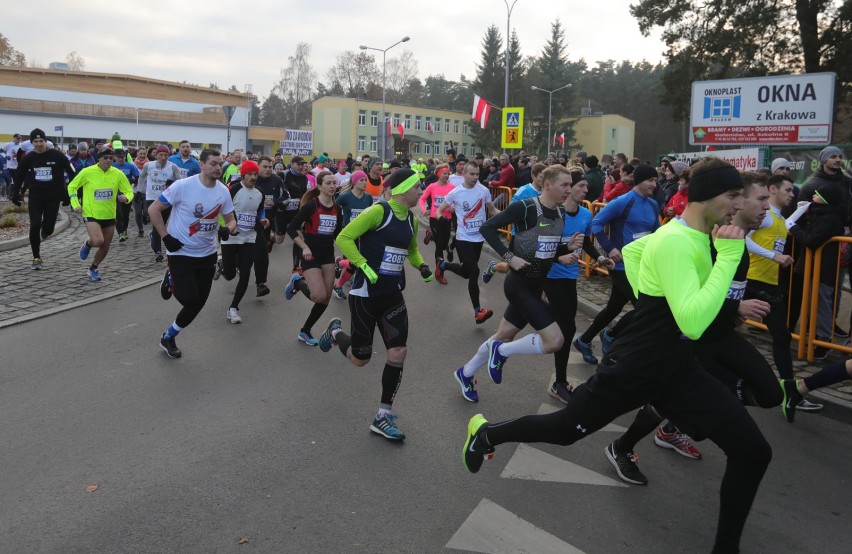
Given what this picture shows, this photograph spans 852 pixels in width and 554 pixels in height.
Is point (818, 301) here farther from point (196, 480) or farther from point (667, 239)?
point (196, 480)

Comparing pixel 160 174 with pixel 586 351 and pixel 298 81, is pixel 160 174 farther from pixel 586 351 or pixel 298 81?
pixel 298 81

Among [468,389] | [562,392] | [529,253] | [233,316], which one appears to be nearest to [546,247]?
[529,253]

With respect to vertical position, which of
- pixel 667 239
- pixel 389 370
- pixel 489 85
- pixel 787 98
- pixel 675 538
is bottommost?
pixel 675 538

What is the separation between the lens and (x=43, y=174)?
470 inches

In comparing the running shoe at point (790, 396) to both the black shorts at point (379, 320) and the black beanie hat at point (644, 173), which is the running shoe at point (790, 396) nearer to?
the black beanie hat at point (644, 173)

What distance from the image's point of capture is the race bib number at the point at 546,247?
5883 millimetres

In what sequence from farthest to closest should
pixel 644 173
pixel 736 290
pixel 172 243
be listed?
pixel 172 243, pixel 644 173, pixel 736 290

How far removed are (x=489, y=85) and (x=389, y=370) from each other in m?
83.9

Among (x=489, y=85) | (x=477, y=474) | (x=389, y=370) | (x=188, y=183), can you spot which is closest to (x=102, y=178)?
(x=188, y=183)

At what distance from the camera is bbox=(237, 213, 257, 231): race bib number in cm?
942

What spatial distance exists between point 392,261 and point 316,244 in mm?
2918

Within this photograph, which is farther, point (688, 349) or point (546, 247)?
point (546, 247)

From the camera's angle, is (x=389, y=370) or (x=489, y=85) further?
(x=489, y=85)

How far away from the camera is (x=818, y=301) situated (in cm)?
717
